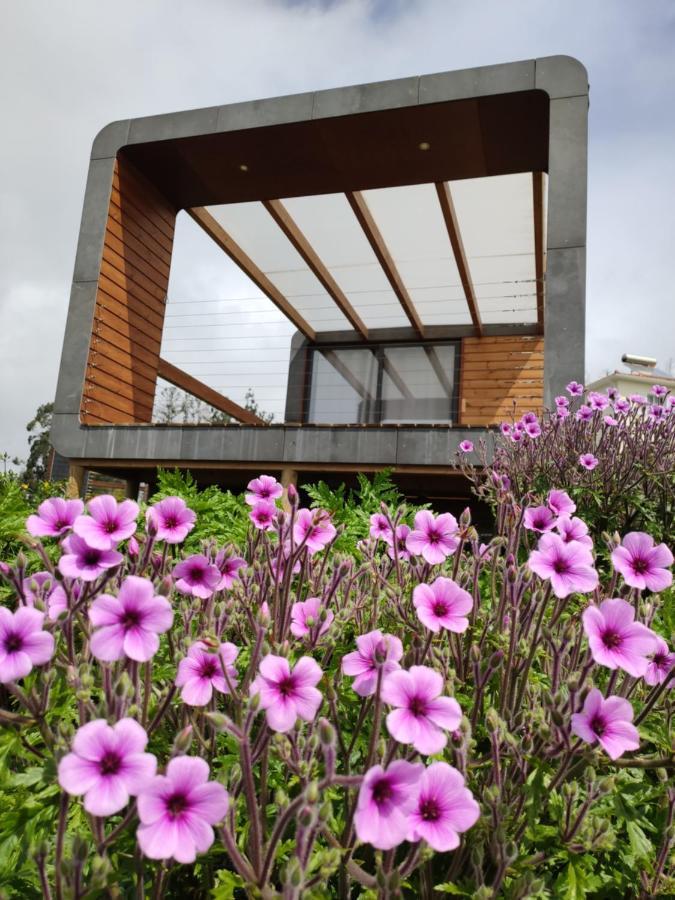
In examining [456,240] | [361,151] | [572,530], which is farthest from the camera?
[456,240]

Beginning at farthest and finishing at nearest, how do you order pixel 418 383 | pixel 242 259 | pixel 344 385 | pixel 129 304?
pixel 344 385, pixel 418 383, pixel 242 259, pixel 129 304

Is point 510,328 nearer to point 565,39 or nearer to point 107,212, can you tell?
point 565,39

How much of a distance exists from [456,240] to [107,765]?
31.6ft

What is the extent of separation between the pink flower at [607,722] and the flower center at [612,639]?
8 centimetres


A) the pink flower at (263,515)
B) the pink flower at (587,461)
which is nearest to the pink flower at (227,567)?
the pink flower at (263,515)

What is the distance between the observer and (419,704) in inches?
30.2

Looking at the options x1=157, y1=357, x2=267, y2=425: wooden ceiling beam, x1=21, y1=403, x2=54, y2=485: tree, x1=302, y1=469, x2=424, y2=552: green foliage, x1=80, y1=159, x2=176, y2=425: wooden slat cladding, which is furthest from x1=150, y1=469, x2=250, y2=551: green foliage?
x1=21, y1=403, x2=54, y2=485: tree

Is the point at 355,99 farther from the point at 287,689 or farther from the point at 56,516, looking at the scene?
the point at 287,689

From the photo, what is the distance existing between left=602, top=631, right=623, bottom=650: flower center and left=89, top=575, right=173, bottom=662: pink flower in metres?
0.61

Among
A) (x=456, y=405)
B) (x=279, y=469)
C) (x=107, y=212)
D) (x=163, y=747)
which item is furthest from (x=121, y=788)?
(x=456, y=405)

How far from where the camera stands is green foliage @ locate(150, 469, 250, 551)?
2.82 meters

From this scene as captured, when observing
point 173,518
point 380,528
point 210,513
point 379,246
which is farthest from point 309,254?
point 173,518

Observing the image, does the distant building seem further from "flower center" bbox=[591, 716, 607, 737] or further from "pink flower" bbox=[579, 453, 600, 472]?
"flower center" bbox=[591, 716, 607, 737]

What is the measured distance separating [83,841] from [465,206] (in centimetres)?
984
